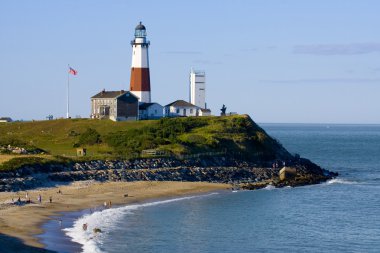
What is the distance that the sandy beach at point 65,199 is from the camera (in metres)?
40.2

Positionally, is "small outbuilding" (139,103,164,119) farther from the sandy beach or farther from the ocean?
the ocean

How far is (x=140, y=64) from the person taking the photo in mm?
97750

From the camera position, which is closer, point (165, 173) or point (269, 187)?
point (165, 173)

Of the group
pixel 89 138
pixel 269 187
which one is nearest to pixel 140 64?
pixel 89 138

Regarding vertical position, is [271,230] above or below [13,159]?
below

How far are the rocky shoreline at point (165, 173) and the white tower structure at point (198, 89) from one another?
30.2 meters

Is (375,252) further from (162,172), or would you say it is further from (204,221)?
(162,172)

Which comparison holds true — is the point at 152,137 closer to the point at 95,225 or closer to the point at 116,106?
the point at 116,106

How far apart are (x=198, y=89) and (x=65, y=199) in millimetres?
58538

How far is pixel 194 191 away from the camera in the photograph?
6322 centimetres

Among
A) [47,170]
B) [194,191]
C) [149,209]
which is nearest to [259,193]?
[194,191]

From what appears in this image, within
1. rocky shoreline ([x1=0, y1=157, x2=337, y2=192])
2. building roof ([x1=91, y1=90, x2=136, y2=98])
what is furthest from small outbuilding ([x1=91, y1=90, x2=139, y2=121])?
rocky shoreline ([x1=0, y1=157, x2=337, y2=192])

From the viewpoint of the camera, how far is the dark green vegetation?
76688 mm

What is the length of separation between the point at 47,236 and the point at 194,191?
24204mm
